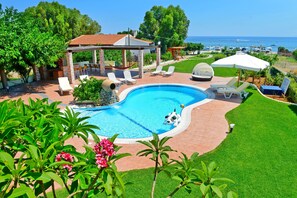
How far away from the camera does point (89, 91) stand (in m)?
14.7

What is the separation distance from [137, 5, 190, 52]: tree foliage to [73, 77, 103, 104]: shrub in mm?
39726

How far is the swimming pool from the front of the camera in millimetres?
11564

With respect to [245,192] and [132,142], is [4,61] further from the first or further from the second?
[245,192]

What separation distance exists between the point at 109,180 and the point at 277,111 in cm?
1259

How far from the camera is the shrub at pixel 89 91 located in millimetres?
14586

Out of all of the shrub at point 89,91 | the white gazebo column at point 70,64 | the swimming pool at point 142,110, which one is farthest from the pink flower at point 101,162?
the white gazebo column at point 70,64

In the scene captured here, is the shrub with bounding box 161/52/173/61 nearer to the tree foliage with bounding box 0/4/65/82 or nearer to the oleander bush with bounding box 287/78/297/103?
the tree foliage with bounding box 0/4/65/82

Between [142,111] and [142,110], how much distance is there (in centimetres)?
23

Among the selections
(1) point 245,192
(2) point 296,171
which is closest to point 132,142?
(1) point 245,192

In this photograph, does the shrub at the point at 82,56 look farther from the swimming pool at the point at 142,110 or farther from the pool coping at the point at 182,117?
the swimming pool at the point at 142,110

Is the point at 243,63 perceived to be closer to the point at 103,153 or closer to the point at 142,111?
the point at 142,111

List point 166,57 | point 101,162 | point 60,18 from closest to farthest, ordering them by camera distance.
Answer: point 101,162 < point 166,57 < point 60,18

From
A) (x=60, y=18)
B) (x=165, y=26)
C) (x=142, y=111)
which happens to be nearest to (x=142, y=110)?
(x=142, y=111)

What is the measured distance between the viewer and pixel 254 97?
15117 mm
